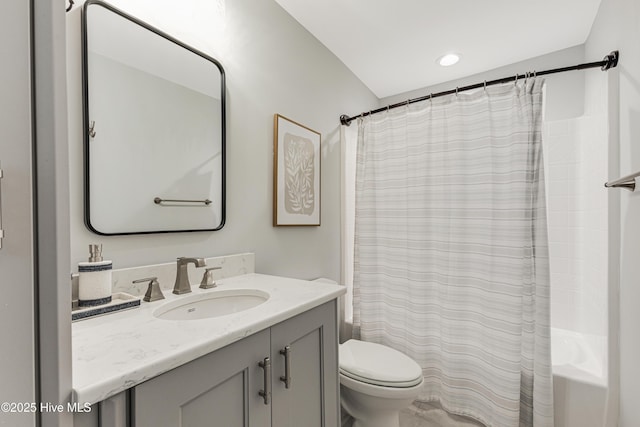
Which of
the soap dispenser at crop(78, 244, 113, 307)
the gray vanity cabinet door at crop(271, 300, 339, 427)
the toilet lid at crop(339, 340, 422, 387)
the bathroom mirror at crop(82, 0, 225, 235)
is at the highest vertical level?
the bathroom mirror at crop(82, 0, 225, 235)

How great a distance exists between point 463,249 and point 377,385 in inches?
34.7

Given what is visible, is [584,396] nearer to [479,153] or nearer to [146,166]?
[479,153]

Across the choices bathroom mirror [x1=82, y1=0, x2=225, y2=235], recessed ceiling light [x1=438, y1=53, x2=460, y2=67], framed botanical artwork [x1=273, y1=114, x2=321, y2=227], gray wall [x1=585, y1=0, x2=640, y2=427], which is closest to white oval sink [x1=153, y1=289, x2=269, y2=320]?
bathroom mirror [x1=82, y1=0, x2=225, y2=235]

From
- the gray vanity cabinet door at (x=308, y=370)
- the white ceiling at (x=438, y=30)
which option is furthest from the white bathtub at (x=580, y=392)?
the white ceiling at (x=438, y=30)

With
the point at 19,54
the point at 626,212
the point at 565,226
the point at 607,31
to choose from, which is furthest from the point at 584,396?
the point at 19,54

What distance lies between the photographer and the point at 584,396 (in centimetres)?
144

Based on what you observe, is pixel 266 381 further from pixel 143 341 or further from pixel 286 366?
pixel 143 341

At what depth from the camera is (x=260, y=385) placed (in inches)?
30.7

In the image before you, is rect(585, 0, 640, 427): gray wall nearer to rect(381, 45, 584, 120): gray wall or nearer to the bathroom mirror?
rect(381, 45, 584, 120): gray wall

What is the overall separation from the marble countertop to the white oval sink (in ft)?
0.18

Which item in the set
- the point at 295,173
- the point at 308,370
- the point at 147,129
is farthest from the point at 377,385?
the point at 147,129

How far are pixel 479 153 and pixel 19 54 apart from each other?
1.81 meters

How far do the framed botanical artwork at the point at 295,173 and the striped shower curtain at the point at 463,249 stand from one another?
348 millimetres

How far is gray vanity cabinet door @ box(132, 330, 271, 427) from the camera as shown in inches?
21.7
